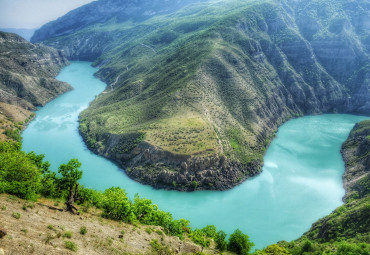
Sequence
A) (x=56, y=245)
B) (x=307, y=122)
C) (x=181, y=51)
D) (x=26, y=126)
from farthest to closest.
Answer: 1. (x=181, y=51)
2. (x=307, y=122)
3. (x=26, y=126)
4. (x=56, y=245)

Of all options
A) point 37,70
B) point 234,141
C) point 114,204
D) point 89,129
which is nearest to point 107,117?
point 89,129

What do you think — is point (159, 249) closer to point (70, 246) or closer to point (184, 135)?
point (70, 246)

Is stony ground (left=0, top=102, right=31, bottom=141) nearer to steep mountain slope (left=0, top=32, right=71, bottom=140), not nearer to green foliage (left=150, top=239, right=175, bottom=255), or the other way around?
steep mountain slope (left=0, top=32, right=71, bottom=140)

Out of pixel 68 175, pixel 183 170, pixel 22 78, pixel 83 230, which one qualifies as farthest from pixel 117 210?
pixel 22 78

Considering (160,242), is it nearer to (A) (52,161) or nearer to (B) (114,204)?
(B) (114,204)

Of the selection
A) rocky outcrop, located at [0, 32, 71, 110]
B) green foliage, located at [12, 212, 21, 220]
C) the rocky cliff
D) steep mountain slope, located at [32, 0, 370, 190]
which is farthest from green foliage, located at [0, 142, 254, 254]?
rocky outcrop, located at [0, 32, 71, 110]

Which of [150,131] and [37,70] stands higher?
[37,70]
